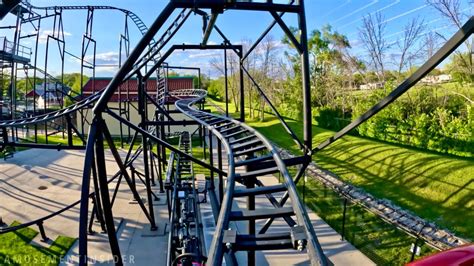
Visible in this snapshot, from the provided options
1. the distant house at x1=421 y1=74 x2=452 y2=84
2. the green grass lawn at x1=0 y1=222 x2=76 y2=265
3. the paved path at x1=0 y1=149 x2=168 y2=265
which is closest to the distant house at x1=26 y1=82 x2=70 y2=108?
the paved path at x1=0 y1=149 x2=168 y2=265

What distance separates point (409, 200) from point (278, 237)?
7.53 meters

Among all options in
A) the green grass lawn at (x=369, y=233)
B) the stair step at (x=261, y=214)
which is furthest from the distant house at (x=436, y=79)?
the stair step at (x=261, y=214)

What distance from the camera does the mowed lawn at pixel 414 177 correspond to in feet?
23.7

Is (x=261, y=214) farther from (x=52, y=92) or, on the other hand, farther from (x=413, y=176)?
(x=52, y=92)

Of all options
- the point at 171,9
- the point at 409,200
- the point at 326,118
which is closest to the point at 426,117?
the point at 409,200

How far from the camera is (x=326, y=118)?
1906 cm

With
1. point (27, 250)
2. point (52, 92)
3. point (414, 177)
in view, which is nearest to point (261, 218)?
point (27, 250)

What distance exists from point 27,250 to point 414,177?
28.8 feet

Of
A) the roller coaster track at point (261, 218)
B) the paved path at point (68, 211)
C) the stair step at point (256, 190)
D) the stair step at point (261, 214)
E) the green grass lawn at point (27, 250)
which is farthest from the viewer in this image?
the paved path at point (68, 211)

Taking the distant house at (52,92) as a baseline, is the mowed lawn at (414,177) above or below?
below

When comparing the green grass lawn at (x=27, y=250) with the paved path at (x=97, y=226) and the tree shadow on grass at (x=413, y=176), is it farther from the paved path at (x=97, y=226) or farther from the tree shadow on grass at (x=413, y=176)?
the tree shadow on grass at (x=413, y=176)

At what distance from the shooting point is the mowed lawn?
7234 millimetres

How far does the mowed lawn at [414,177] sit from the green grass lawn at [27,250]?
6723mm

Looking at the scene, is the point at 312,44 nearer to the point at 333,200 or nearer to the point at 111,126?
the point at 111,126
